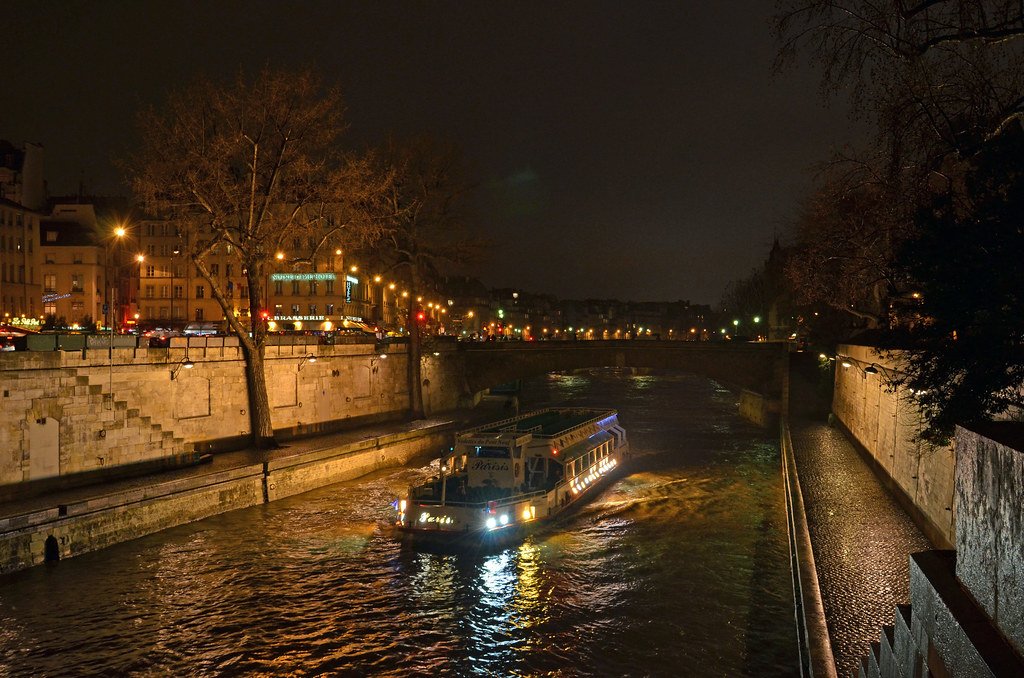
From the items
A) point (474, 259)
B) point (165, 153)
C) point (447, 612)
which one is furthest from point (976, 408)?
point (474, 259)

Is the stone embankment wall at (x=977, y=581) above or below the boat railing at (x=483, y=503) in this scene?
above

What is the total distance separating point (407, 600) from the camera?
770 inches

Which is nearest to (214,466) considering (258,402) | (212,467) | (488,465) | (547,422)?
(212,467)

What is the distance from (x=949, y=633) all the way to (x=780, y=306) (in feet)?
252

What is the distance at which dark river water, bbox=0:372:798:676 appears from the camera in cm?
1589

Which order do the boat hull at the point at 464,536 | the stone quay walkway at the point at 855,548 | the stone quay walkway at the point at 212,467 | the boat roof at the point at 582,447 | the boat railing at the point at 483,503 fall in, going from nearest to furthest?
the stone quay walkway at the point at 855,548 → the stone quay walkway at the point at 212,467 → the boat hull at the point at 464,536 → the boat railing at the point at 483,503 → the boat roof at the point at 582,447

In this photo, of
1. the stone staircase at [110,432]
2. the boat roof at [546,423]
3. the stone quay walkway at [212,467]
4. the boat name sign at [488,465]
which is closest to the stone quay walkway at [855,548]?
the boat roof at [546,423]

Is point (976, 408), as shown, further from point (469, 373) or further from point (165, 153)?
point (469, 373)

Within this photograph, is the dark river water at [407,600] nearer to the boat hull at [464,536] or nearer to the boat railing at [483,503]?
the boat hull at [464,536]

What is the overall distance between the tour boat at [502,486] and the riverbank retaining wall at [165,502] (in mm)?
5348

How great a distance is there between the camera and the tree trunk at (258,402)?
3341 cm

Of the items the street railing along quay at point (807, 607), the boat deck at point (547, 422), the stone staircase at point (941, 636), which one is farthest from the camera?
the boat deck at point (547, 422)

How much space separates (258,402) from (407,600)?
16668 millimetres

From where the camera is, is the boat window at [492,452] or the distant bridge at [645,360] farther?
the distant bridge at [645,360]
